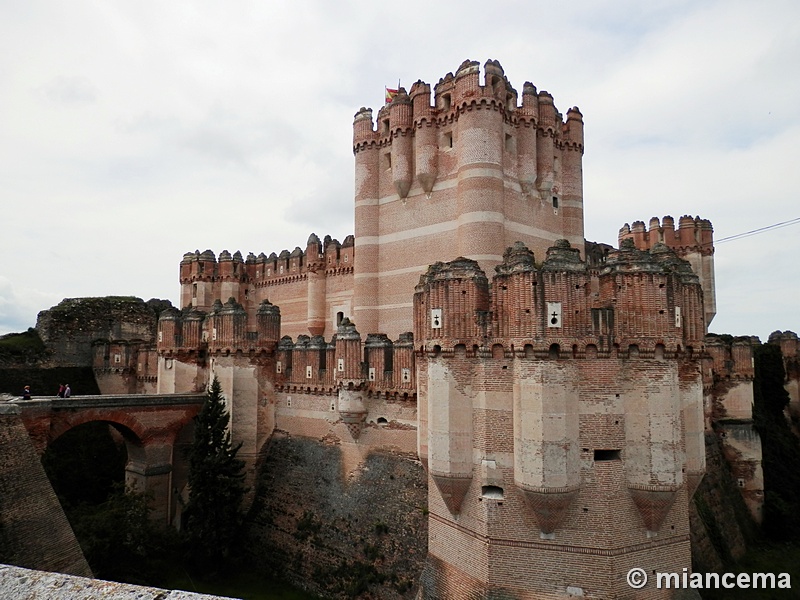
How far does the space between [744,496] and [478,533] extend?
2192 centimetres

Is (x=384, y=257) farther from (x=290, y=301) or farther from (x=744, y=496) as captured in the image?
(x=744, y=496)

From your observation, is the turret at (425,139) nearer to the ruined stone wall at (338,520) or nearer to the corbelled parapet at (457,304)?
the corbelled parapet at (457,304)

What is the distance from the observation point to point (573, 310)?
12.6 metres

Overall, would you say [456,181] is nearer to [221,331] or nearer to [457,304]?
[457,304]

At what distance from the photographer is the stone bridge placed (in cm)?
2223

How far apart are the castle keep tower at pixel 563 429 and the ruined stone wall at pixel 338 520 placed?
4.25 metres

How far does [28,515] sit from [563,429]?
16.0 meters

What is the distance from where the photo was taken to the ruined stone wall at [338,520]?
17.9 meters

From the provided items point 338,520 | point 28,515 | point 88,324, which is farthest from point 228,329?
point 88,324

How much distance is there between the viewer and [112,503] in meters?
21.5

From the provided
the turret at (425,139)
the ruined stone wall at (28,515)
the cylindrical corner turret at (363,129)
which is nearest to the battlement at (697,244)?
the turret at (425,139)

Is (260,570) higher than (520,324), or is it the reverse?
(520,324)

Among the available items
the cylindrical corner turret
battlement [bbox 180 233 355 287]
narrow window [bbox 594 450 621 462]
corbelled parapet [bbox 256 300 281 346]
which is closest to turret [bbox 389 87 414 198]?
the cylindrical corner turret

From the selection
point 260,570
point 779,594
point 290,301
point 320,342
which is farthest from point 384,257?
point 779,594
